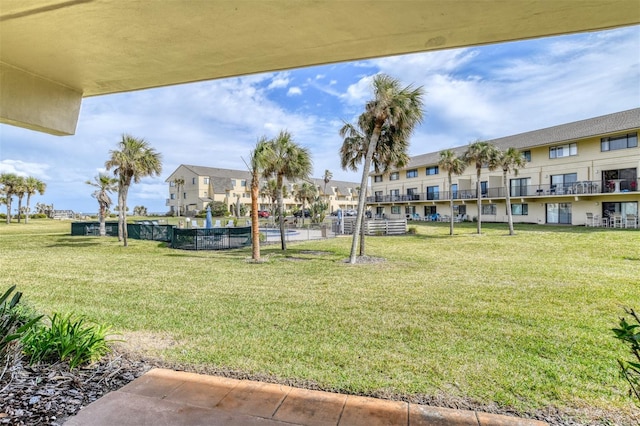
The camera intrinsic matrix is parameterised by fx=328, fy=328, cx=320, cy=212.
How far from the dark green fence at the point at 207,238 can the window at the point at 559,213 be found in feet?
95.1

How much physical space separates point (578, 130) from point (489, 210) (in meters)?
11.0

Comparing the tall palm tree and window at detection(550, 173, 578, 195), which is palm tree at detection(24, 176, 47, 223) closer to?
the tall palm tree

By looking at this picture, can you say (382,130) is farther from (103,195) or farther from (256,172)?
(103,195)

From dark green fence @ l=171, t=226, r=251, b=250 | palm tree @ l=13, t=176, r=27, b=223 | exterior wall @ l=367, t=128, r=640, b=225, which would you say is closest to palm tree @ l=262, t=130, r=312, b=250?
dark green fence @ l=171, t=226, r=251, b=250

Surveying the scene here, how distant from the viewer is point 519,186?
107 ft

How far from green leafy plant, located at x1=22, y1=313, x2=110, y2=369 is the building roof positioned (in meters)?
29.5

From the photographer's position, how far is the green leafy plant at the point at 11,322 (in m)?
3.26

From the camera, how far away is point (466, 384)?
11.8 feet

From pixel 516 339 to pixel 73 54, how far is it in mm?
6648

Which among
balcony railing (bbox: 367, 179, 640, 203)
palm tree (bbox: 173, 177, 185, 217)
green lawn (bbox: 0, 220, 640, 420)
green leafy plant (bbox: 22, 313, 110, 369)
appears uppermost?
palm tree (bbox: 173, 177, 185, 217)

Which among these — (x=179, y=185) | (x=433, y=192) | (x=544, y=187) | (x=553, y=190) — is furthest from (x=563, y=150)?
(x=179, y=185)

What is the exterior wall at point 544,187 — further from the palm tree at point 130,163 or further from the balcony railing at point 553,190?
the palm tree at point 130,163

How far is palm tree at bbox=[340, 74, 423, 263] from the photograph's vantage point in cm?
1303

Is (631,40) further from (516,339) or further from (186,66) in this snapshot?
(186,66)
